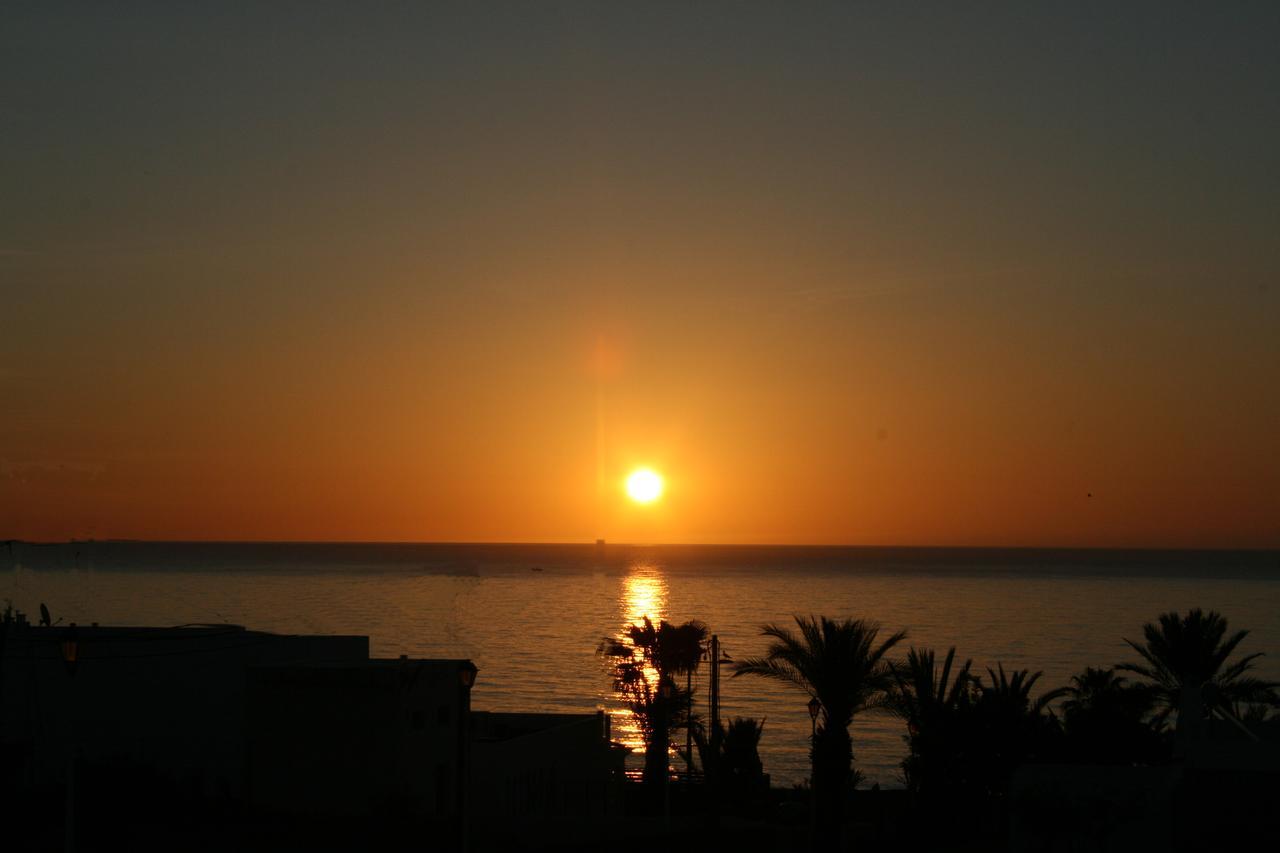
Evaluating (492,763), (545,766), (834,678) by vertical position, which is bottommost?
(545,766)

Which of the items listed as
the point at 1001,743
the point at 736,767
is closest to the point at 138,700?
the point at 736,767

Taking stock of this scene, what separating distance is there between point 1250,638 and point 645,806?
111 metres

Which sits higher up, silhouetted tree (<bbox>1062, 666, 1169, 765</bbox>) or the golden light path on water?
silhouetted tree (<bbox>1062, 666, 1169, 765</bbox>)

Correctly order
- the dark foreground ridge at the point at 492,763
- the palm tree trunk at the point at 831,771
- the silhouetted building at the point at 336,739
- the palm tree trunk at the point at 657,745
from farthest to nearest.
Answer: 1. the palm tree trunk at the point at 657,745
2. the silhouetted building at the point at 336,739
3. the palm tree trunk at the point at 831,771
4. the dark foreground ridge at the point at 492,763

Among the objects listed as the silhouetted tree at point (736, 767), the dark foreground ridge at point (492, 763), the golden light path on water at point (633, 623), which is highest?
the dark foreground ridge at point (492, 763)

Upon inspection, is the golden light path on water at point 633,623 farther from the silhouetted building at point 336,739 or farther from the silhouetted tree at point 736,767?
the silhouetted building at point 336,739

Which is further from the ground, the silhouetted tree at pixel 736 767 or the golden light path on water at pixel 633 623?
the silhouetted tree at pixel 736 767

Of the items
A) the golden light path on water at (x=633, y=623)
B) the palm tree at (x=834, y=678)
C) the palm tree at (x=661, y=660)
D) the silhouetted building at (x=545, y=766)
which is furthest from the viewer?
the golden light path on water at (x=633, y=623)

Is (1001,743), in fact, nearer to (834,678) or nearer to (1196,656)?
(834,678)

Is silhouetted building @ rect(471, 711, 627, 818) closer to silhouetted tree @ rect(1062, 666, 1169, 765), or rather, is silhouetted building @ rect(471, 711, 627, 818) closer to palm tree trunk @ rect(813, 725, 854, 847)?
palm tree trunk @ rect(813, 725, 854, 847)

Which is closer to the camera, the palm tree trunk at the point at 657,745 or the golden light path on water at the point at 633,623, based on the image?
the palm tree trunk at the point at 657,745

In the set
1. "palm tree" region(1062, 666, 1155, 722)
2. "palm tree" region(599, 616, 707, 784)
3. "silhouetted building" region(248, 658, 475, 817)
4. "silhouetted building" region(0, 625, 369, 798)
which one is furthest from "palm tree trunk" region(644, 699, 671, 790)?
"palm tree" region(1062, 666, 1155, 722)

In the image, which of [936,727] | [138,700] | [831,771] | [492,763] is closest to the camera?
[831,771]

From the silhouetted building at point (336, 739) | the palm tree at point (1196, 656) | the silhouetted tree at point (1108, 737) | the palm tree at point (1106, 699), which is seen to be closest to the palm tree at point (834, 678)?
the silhouetted tree at point (1108, 737)
